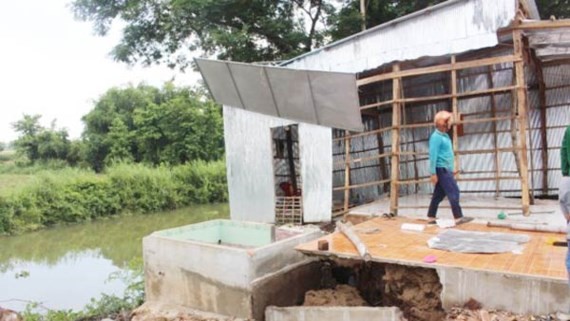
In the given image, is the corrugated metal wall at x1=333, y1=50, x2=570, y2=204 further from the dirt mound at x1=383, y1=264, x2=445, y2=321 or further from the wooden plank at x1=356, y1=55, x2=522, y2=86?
the dirt mound at x1=383, y1=264, x2=445, y2=321

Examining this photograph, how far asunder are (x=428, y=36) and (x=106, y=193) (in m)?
16.0

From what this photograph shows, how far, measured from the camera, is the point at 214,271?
556cm

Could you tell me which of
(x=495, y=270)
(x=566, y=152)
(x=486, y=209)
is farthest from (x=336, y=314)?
(x=486, y=209)

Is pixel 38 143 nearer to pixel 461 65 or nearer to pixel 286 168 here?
pixel 286 168

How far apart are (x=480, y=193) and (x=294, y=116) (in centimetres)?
409

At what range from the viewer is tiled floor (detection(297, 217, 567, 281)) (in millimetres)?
3899

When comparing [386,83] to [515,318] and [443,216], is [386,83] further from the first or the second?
[515,318]

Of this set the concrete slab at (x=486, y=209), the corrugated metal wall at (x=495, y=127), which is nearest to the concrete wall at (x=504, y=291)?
the concrete slab at (x=486, y=209)

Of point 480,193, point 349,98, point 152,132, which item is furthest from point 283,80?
point 152,132

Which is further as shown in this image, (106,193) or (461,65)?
(106,193)

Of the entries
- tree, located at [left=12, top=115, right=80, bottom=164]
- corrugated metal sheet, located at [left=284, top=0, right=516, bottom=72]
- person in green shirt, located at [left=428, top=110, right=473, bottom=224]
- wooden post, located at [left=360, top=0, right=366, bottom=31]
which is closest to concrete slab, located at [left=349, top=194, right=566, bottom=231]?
person in green shirt, located at [left=428, top=110, right=473, bottom=224]

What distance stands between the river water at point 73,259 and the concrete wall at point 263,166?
2.72 m

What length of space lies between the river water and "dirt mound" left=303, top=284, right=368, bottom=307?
191 inches

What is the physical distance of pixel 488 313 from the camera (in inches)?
157
